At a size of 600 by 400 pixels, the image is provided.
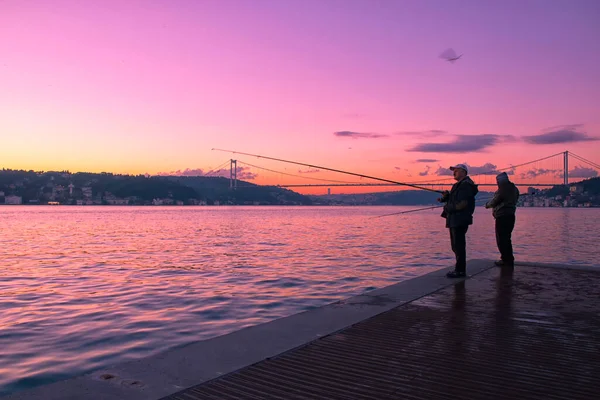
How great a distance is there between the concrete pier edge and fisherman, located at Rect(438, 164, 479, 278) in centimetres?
250

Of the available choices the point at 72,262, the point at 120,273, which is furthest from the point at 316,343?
the point at 72,262

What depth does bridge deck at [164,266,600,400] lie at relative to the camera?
3.08 m

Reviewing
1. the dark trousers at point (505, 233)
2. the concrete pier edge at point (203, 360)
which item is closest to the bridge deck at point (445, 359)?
the concrete pier edge at point (203, 360)

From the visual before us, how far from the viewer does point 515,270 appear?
923 cm

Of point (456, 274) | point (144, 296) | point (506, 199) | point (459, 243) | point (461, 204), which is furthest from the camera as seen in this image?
point (144, 296)

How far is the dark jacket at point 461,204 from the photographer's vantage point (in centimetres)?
784

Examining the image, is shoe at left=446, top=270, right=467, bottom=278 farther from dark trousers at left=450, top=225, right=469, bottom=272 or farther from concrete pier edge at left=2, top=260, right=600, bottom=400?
concrete pier edge at left=2, top=260, right=600, bottom=400

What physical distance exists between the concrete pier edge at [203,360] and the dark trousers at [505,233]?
4365mm

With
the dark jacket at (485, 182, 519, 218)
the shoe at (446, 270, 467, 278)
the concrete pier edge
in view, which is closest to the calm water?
the concrete pier edge

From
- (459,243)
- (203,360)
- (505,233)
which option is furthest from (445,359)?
(505,233)

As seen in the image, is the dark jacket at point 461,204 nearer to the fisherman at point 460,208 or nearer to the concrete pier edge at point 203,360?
the fisherman at point 460,208

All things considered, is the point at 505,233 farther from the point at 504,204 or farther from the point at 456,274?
the point at 456,274

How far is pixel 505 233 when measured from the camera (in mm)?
9484

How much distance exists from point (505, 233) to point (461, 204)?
2275 millimetres
